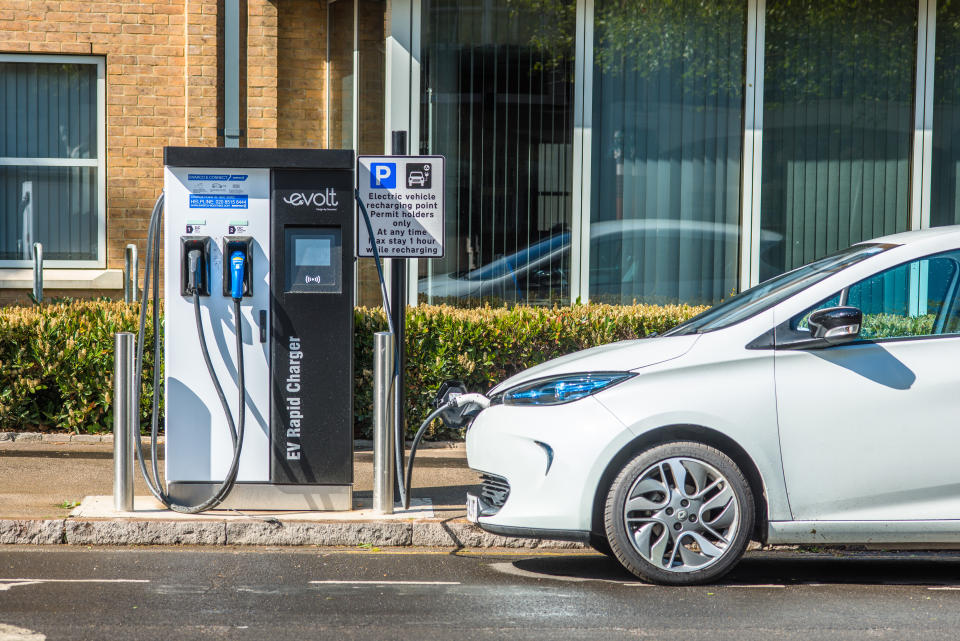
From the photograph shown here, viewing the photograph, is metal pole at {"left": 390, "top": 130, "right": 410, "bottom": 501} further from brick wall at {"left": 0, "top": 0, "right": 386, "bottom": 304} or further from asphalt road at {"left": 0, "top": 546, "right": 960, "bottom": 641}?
brick wall at {"left": 0, "top": 0, "right": 386, "bottom": 304}

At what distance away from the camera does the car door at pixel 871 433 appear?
5320mm

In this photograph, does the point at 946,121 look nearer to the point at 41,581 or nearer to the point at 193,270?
the point at 193,270

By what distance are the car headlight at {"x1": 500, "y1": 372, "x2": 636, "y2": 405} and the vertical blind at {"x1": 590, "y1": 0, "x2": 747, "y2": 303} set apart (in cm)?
567

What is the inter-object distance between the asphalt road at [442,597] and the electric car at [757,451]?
12.1 inches

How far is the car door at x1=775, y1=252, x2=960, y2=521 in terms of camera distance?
17.5 feet

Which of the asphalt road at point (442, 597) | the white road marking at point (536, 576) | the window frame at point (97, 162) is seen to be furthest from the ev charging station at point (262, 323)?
the window frame at point (97, 162)

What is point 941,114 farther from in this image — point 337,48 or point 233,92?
point 233,92

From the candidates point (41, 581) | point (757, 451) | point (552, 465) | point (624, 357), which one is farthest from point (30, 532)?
point (757, 451)

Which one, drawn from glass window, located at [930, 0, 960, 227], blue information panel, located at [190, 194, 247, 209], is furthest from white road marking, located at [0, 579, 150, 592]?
glass window, located at [930, 0, 960, 227]

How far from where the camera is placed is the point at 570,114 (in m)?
11.1

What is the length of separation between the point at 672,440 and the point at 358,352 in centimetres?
395

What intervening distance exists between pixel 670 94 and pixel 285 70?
4086mm

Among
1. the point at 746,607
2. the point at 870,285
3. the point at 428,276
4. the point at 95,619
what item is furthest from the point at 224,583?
the point at 428,276

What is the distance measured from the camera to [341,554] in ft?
20.2
